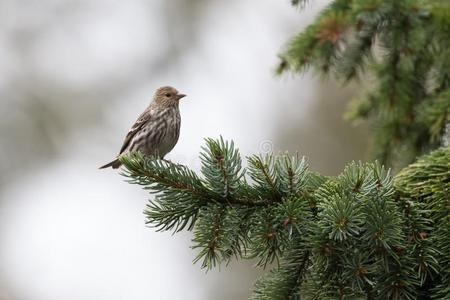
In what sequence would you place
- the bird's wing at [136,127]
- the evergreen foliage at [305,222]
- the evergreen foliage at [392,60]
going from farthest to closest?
the bird's wing at [136,127] → the evergreen foliage at [392,60] → the evergreen foliage at [305,222]

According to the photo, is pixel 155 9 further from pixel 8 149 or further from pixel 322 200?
pixel 322 200

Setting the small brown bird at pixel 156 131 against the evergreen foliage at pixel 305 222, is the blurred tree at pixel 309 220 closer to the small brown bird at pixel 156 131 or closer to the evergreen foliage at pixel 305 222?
the evergreen foliage at pixel 305 222

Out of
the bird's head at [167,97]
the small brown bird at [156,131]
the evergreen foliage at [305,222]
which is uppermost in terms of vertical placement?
the bird's head at [167,97]

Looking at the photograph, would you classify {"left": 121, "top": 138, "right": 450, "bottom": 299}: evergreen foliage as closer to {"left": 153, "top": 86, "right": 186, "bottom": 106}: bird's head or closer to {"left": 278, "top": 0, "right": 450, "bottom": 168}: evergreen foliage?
{"left": 278, "top": 0, "right": 450, "bottom": 168}: evergreen foliage

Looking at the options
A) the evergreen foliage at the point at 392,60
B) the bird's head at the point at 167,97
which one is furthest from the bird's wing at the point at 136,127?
A: the evergreen foliage at the point at 392,60

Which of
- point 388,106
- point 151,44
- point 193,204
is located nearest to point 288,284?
point 193,204

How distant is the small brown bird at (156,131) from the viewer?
479 centimetres

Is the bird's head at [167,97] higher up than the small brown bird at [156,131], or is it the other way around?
the bird's head at [167,97]

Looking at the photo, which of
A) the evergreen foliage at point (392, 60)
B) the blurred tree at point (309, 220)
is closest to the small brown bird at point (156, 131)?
the evergreen foliage at point (392, 60)

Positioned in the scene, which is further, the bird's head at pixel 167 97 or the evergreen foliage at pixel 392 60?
the bird's head at pixel 167 97

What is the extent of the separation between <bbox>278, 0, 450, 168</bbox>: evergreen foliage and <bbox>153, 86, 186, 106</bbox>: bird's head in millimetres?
1390

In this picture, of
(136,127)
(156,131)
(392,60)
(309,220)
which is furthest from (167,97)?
(309,220)

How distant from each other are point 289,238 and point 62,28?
9265 mm

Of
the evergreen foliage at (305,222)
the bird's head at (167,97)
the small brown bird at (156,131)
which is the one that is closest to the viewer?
the evergreen foliage at (305,222)
